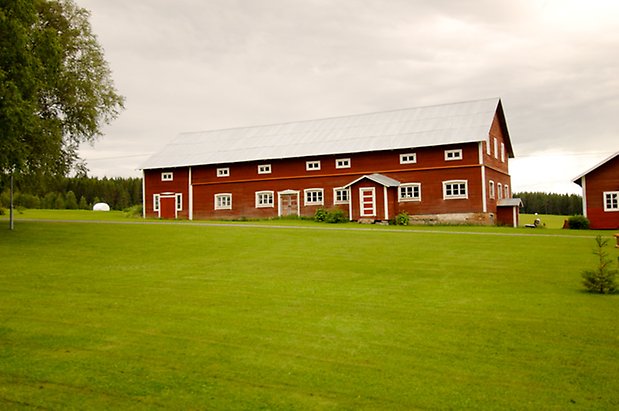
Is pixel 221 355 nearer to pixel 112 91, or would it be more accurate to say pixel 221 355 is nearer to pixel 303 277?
pixel 303 277

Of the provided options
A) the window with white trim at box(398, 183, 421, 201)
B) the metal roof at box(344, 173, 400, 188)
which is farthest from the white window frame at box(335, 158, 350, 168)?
the window with white trim at box(398, 183, 421, 201)

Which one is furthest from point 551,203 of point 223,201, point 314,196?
point 223,201

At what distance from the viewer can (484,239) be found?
2517 cm

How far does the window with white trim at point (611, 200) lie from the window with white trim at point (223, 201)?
2829cm

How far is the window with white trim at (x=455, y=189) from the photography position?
38656mm

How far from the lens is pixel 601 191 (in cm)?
3628

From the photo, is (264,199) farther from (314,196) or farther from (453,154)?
(453,154)

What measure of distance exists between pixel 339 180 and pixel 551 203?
68.8 m

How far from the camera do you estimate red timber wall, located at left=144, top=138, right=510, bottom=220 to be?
38.9 meters

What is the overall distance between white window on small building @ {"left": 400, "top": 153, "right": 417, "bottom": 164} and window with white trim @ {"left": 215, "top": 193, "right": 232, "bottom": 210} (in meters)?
15.0

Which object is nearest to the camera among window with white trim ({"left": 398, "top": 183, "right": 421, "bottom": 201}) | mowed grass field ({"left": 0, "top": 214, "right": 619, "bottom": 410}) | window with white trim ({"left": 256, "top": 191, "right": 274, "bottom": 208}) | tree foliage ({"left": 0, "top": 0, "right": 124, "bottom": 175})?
mowed grass field ({"left": 0, "top": 214, "right": 619, "bottom": 410})

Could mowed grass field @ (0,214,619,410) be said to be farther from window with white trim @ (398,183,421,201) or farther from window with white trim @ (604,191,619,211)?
window with white trim @ (398,183,421,201)

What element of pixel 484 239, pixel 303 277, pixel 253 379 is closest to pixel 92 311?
pixel 253 379

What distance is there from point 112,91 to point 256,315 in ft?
76.5
